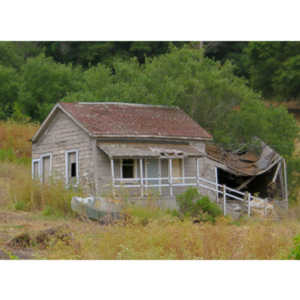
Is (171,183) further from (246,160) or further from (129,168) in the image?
(246,160)

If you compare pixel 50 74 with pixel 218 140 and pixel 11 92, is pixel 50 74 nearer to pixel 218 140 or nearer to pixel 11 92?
pixel 11 92

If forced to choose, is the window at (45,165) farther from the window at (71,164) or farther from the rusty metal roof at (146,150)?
the rusty metal roof at (146,150)

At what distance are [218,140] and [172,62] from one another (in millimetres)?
5428

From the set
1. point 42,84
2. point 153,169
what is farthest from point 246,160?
point 42,84

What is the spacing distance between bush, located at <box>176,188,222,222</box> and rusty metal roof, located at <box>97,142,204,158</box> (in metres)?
2.11

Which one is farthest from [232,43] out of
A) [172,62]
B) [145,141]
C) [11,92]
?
[145,141]

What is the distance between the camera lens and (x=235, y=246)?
11.5 metres

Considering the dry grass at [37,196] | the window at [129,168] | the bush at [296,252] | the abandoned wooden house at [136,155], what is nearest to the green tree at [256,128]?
the abandoned wooden house at [136,155]

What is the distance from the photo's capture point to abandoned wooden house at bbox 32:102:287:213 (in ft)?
71.6

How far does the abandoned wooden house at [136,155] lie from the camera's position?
21.8 meters

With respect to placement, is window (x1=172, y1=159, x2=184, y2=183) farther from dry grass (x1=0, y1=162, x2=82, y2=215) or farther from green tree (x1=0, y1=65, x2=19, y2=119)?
green tree (x1=0, y1=65, x2=19, y2=119)

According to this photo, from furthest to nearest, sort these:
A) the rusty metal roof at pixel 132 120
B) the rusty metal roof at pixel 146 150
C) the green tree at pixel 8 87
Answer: the green tree at pixel 8 87 → the rusty metal roof at pixel 132 120 → the rusty metal roof at pixel 146 150

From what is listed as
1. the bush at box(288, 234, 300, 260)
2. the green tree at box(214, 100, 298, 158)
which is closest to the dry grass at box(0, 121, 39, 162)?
the green tree at box(214, 100, 298, 158)

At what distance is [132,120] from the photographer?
23641 mm
